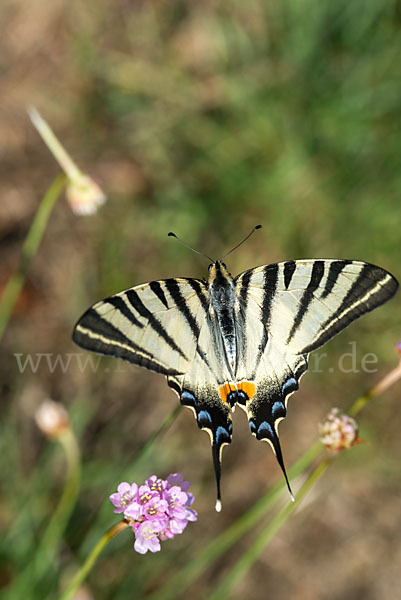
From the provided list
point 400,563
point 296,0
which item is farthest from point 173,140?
point 400,563

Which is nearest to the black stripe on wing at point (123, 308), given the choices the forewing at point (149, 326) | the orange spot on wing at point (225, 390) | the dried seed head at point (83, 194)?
the forewing at point (149, 326)

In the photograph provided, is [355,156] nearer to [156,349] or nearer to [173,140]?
[173,140]

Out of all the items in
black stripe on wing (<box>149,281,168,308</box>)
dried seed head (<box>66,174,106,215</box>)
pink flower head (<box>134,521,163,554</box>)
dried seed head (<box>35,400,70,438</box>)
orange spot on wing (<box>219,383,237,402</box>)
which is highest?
dried seed head (<box>66,174,106,215</box>)

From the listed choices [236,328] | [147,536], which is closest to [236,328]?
[236,328]

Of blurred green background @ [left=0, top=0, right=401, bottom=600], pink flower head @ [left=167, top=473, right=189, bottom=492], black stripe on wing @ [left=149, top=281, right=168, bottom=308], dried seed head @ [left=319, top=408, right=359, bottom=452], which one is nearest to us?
pink flower head @ [left=167, top=473, right=189, bottom=492]

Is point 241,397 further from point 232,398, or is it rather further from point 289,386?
point 289,386

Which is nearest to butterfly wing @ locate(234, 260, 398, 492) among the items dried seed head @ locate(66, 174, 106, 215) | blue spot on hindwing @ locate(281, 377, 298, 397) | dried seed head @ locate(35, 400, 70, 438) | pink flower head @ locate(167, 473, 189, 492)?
blue spot on hindwing @ locate(281, 377, 298, 397)

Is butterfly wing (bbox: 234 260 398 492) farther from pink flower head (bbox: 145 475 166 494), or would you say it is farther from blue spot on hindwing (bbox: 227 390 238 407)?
pink flower head (bbox: 145 475 166 494)
